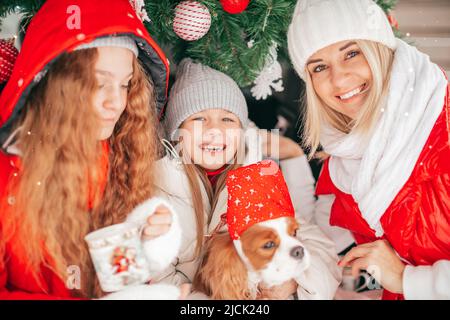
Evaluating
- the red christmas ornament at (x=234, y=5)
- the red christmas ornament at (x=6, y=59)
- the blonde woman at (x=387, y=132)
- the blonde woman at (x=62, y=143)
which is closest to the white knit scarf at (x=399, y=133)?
the blonde woman at (x=387, y=132)

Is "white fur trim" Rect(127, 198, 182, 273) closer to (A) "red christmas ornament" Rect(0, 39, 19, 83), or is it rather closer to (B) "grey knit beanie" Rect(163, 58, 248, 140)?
(B) "grey knit beanie" Rect(163, 58, 248, 140)

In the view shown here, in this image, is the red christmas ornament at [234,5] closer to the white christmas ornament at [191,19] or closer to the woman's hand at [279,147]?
the white christmas ornament at [191,19]

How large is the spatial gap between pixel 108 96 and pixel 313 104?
543 mm

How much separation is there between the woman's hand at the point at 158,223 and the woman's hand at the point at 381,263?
1.55 ft

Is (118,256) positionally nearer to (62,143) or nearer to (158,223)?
(158,223)

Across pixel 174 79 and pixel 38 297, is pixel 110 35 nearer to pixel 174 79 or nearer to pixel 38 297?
pixel 174 79

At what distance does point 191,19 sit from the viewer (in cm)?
117

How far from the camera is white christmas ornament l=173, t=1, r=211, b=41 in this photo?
46.2 inches

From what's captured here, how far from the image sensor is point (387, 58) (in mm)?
1214

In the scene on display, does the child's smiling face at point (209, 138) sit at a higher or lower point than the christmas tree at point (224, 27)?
lower

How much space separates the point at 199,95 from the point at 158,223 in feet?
1.14

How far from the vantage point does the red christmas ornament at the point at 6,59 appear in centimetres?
117
